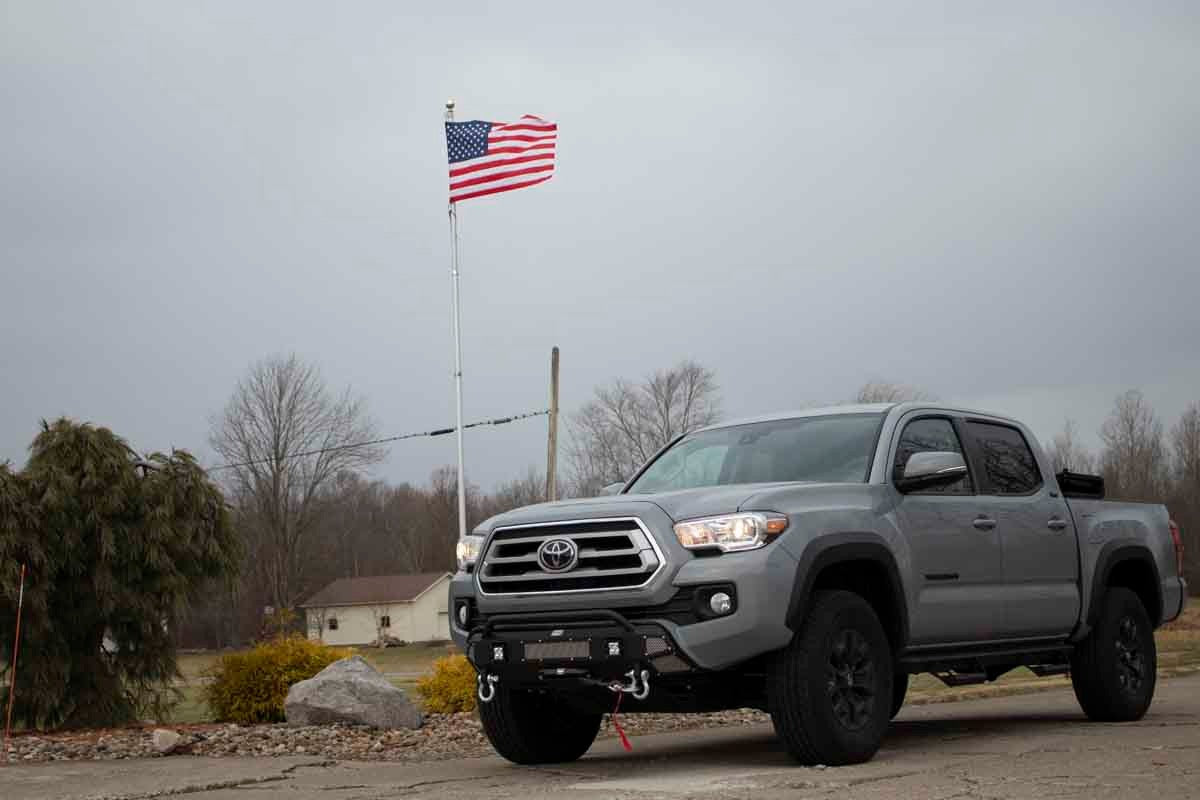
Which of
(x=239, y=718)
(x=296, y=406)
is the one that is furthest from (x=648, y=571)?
(x=296, y=406)

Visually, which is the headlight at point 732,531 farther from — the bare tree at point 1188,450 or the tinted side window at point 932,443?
the bare tree at point 1188,450

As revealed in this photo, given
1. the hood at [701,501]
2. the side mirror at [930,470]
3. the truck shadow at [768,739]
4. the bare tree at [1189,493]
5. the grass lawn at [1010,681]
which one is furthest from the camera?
the bare tree at [1189,493]

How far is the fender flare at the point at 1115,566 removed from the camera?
10211mm

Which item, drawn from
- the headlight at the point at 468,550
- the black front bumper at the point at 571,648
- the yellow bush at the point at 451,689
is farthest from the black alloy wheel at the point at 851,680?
the yellow bush at the point at 451,689

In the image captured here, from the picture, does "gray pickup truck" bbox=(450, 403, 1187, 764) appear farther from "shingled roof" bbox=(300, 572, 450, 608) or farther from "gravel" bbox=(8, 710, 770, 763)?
"shingled roof" bbox=(300, 572, 450, 608)

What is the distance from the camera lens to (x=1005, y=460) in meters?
9.98

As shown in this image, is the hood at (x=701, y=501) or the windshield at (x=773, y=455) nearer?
the hood at (x=701, y=501)

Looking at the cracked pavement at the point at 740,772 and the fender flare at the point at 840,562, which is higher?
the fender flare at the point at 840,562

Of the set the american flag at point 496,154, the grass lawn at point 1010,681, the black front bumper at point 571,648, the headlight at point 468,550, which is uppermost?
the american flag at point 496,154

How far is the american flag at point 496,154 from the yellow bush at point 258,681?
444 inches

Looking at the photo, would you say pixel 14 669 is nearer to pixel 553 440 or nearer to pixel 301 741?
pixel 301 741

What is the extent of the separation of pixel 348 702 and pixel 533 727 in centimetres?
337

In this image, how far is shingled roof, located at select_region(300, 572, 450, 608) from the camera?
251 ft

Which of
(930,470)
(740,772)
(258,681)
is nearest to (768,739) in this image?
(740,772)
